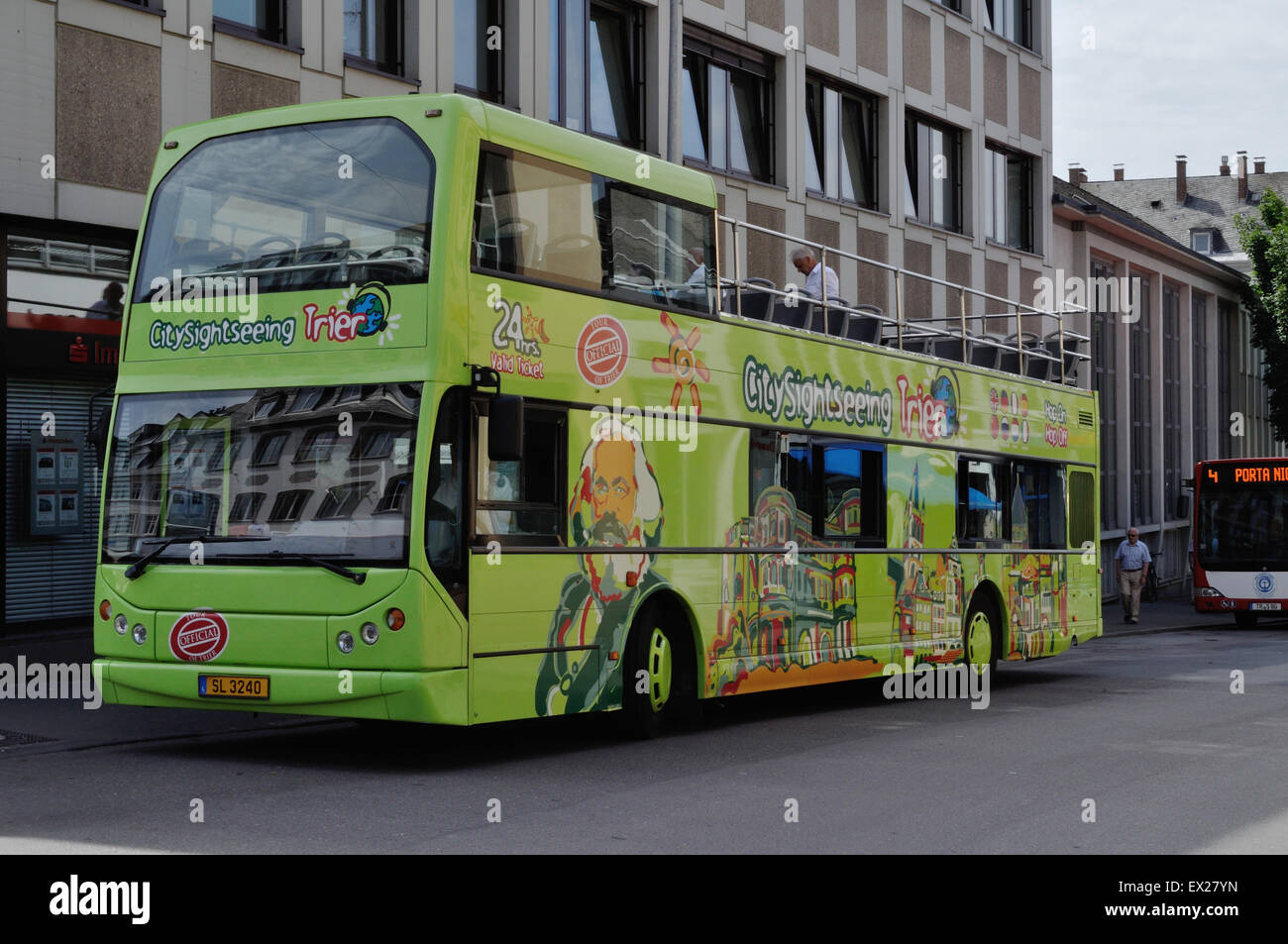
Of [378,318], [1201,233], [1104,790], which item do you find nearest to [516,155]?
[378,318]

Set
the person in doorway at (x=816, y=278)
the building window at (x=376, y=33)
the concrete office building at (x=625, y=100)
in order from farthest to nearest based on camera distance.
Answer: the building window at (x=376, y=33) → the concrete office building at (x=625, y=100) → the person in doorway at (x=816, y=278)

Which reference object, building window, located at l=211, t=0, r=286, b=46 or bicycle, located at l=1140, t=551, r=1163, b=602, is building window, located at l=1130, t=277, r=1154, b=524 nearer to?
→ bicycle, located at l=1140, t=551, r=1163, b=602

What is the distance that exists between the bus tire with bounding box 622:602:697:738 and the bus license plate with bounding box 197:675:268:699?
265 centimetres

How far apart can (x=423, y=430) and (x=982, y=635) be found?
910cm

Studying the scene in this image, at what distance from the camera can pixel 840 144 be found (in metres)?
28.2

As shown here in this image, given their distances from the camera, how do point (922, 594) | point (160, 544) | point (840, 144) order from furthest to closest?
point (840, 144), point (922, 594), point (160, 544)

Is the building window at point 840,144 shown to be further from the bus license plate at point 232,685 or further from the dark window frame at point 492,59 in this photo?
the bus license plate at point 232,685

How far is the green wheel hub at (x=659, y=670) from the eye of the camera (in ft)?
39.6

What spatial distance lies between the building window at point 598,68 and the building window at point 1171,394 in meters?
28.2

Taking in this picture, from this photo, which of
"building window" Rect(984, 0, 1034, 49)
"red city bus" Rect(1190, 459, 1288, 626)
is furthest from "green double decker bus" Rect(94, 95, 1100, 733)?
"red city bus" Rect(1190, 459, 1288, 626)

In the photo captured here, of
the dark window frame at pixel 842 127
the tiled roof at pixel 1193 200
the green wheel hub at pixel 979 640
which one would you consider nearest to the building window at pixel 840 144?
the dark window frame at pixel 842 127

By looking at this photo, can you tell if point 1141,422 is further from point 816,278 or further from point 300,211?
point 300,211

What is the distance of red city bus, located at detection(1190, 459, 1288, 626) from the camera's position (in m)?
33.3

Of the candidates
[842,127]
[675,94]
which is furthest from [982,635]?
[842,127]
